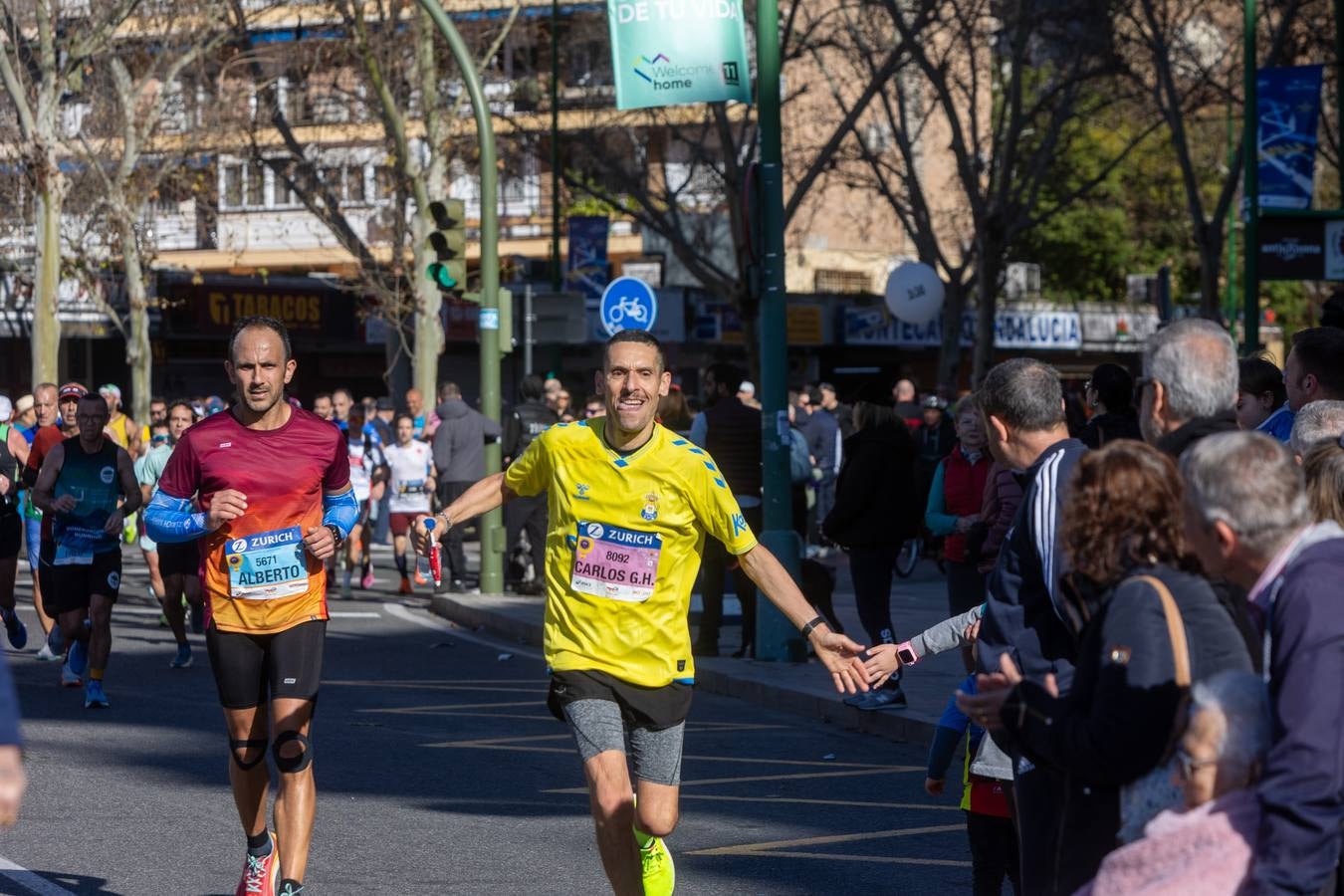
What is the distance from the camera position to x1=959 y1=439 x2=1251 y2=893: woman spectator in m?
3.65

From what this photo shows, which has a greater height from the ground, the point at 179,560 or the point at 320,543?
the point at 320,543

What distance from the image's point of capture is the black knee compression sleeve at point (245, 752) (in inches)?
259

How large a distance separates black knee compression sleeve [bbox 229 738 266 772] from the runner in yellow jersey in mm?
1082

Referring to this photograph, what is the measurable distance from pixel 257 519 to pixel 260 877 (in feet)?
3.84

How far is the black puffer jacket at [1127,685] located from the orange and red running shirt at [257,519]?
3.36 meters

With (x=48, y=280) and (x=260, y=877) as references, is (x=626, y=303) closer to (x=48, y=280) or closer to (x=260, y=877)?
(x=48, y=280)

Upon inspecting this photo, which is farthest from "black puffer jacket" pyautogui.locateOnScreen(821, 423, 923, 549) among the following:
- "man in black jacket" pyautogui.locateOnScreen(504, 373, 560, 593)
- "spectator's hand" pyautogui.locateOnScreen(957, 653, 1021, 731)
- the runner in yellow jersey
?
"spectator's hand" pyautogui.locateOnScreen(957, 653, 1021, 731)

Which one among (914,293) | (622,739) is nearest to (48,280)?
(914,293)

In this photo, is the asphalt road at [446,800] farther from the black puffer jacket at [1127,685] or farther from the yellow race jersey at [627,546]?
the black puffer jacket at [1127,685]

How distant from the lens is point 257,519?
6.65 m

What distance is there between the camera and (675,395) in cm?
1438

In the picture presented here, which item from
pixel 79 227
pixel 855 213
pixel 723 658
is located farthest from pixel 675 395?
pixel 855 213

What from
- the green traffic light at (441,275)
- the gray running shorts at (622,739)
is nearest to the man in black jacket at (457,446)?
the green traffic light at (441,275)

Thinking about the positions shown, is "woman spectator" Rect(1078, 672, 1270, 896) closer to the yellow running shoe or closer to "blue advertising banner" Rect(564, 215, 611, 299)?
the yellow running shoe
